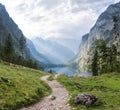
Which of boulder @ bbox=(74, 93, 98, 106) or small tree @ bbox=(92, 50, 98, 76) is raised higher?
small tree @ bbox=(92, 50, 98, 76)

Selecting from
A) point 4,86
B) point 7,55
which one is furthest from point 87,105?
point 7,55

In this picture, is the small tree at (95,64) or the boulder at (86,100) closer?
the boulder at (86,100)

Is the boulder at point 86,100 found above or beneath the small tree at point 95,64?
beneath

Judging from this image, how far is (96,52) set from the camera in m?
130

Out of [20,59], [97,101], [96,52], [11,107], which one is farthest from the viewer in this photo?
[20,59]

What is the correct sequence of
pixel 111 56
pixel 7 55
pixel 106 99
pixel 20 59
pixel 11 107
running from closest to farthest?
1. pixel 11 107
2. pixel 106 99
3. pixel 111 56
4. pixel 7 55
5. pixel 20 59

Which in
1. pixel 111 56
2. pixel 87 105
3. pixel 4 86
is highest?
pixel 111 56

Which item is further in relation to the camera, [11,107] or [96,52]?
[96,52]

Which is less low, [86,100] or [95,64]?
[95,64]

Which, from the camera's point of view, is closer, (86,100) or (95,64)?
(86,100)

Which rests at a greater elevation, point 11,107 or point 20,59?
point 20,59

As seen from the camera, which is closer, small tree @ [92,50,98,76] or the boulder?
the boulder

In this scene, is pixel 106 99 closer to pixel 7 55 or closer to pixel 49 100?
pixel 49 100

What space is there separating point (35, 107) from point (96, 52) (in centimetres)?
9363
